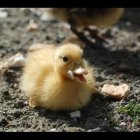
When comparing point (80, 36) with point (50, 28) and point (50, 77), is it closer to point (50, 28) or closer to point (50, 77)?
point (50, 28)

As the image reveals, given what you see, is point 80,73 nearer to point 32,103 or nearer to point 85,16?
point 32,103

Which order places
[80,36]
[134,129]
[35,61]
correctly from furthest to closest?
[80,36]
[35,61]
[134,129]

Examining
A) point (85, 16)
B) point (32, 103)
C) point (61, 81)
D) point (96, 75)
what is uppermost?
point (85, 16)

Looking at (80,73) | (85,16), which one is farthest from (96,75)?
(85,16)

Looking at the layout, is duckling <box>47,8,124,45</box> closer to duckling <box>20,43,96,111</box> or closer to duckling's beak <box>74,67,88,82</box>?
duckling <box>20,43,96,111</box>
